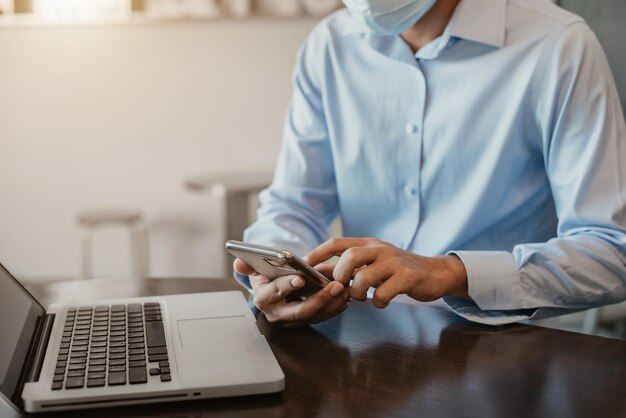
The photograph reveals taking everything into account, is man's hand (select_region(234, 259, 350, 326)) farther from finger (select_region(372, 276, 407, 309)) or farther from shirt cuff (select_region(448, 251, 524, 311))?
shirt cuff (select_region(448, 251, 524, 311))

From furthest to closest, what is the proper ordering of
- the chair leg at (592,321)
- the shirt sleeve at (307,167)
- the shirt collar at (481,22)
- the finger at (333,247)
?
the chair leg at (592,321), the shirt sleeve at (307,167), the shirt collar at (481,22), the finger at (333,247)

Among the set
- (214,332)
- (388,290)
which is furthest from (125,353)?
(388,290)

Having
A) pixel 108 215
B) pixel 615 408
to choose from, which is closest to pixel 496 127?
pixel 615 408

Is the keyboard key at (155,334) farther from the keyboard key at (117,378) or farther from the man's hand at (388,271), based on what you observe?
the man's hand at (388,271)

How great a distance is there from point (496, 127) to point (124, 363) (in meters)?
0.76

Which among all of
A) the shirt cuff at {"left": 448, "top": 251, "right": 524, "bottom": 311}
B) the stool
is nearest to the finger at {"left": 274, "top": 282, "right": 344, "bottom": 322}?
the shirt cuff at {"left": 448, "top": 251, "right": 524, "bottom": 311}

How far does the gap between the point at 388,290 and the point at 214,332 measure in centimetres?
23

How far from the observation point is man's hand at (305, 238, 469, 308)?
3.65 feet

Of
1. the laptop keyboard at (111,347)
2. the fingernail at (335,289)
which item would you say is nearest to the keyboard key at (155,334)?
the laptop keyboard at (111,347)

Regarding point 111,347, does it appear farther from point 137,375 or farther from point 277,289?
point 277,289

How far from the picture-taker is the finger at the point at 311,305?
1.11m

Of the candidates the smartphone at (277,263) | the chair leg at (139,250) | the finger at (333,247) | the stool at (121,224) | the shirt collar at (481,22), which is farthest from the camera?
the chair leg at (139,250)

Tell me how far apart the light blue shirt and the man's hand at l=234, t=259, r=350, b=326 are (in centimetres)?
20

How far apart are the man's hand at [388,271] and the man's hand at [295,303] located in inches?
1.1
